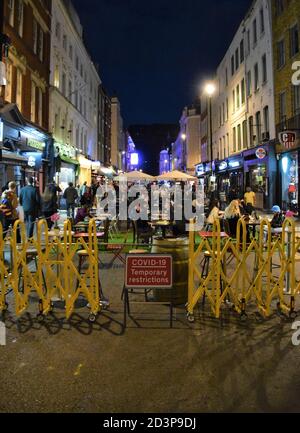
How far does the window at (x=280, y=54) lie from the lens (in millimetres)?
24656

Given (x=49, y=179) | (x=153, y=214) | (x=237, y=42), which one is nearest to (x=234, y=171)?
(x=237, y=42)

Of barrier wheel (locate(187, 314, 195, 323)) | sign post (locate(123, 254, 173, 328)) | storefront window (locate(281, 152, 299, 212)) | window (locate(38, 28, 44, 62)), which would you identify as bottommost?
barrier wheel (locate(187, 314, 195, 323))

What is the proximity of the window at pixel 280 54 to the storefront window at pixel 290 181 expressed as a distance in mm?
5733

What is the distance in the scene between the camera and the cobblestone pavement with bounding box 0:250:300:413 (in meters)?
3.74

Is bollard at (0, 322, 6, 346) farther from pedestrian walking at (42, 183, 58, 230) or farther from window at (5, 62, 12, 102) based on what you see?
window at (5, 62, 12, 102)

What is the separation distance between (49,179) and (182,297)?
20433mm

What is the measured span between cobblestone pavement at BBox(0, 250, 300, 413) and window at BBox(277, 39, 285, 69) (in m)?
22.4

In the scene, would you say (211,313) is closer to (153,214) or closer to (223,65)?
(153,214)

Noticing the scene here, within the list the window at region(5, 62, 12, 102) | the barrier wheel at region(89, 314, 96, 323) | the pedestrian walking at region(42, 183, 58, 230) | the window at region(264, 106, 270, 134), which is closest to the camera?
→ the barrier wheel at region(89, 314, 96, 323)

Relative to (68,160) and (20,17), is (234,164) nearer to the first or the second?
(68,160)

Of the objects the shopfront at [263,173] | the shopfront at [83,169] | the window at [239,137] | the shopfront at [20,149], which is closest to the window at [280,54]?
the shopfront at [263,173]

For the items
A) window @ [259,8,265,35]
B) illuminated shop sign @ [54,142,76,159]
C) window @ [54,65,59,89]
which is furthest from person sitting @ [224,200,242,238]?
window @ [54,65,59,89]

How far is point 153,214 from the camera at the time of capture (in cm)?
1714
